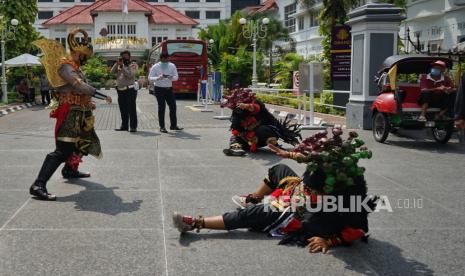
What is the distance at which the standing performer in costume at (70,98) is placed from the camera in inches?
258

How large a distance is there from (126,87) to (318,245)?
9194 millimetres

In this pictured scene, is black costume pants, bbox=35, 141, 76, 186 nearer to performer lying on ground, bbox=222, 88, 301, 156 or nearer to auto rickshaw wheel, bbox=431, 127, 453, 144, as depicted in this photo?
performer lying on ground, bbox=222, 88, 301, 156

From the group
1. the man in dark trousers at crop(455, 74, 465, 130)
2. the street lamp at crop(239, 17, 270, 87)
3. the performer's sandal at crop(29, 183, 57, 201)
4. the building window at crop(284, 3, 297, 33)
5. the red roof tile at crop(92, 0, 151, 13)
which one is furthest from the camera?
the red roof tile at crop(92, 0, 151, 13)

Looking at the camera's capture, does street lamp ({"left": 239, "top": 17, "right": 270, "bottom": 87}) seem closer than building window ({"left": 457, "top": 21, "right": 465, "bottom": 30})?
No

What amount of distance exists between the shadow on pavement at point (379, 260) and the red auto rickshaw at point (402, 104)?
604 cm

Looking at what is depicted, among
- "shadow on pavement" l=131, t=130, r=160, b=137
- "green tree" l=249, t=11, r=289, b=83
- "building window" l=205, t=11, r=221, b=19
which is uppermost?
"building window" l=205, t=11, r=221, b=19

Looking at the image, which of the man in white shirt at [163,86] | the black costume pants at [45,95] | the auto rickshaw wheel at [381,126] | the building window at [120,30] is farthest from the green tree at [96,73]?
the auto rickshaw wheel at [381,126]

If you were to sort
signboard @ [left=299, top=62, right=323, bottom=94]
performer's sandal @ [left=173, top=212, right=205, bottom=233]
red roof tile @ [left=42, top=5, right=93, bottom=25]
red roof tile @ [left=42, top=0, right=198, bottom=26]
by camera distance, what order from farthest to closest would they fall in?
red roof tile @ [left=42, top=5, right=93, bottom=25] → red roof tile @ [left=42, top=0, right=198, bottom=26] → signboard @ [left=299, top=62, right=323, bottom=94] → performer's sandal @ [left=173, top=212, right=205, bottom=233]

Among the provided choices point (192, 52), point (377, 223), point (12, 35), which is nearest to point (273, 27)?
point (192, 52)

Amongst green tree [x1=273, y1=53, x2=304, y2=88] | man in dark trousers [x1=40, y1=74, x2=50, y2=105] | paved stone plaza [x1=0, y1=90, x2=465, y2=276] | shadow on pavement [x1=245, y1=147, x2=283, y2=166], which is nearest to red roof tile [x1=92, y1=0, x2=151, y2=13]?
green tree [x1=273, y1=53, x2=304, y2=88]

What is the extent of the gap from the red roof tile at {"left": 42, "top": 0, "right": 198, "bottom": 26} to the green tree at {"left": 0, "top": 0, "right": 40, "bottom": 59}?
120 feet

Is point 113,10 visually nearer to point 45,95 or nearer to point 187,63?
point 187,63

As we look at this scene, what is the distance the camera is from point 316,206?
4.62 meters

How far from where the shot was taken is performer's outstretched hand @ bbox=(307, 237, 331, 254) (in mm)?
4574
